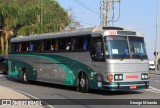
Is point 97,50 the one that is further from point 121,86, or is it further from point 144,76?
point 144,76

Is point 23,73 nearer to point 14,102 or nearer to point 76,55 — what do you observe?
point 76,55

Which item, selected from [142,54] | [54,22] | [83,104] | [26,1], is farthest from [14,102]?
[26,1]

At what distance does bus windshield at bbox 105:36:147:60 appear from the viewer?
18.6m

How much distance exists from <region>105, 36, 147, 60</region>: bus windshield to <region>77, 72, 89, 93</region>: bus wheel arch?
2004 mm

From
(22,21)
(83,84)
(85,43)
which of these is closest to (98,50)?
(85,43)

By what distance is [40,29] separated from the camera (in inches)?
1900

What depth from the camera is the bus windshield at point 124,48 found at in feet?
60.9

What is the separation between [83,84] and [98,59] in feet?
5.78

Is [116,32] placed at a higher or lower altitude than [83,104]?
higher

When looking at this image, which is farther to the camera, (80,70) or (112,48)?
(80,70)

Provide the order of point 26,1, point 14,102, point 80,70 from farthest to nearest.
A: point 26,1 < point 80,70 < point 14,102

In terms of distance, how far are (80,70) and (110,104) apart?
5.16 metres

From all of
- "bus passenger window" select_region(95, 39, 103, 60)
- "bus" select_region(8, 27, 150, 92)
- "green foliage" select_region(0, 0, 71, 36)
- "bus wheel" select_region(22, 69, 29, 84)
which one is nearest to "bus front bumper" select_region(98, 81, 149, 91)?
"bus" select_region(8, 27, 150, 92)

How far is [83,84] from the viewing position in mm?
20062
